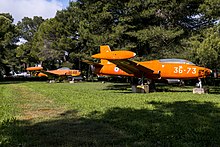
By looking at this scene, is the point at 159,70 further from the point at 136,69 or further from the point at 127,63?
the point at 127,63

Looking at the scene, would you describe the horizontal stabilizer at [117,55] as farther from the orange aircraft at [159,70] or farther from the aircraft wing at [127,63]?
the orange aircraft at [159,70]

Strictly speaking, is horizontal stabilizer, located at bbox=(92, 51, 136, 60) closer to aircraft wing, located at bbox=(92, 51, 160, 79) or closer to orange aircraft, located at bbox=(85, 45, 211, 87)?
aircraft wing, located at bbox=(92, 51, 160, 79)

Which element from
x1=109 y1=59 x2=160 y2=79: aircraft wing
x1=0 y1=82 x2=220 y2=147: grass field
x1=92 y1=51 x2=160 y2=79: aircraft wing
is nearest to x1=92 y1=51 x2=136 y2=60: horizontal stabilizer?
x1=92 y1=51 x2=160 y2=79: aircraft wing

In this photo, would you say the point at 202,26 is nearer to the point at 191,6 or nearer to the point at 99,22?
the point at 191,6

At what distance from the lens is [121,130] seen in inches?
245

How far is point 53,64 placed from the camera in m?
62.1

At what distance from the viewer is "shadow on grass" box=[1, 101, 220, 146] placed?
5.32 metres

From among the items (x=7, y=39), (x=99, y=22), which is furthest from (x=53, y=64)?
(x=99, y=22)

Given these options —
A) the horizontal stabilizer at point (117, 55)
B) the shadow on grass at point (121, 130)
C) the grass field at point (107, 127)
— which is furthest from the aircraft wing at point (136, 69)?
the shadow on grass at point (121, 130)

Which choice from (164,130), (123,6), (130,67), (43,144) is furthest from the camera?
(123,6)

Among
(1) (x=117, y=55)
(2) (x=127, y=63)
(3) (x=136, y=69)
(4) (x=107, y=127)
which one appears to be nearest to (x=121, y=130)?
(4) (x=107, y=127)

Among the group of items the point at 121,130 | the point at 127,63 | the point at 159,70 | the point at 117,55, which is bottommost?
the point at 121,130

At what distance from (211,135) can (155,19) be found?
20048mm

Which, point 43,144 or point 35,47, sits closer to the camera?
point 43,144
